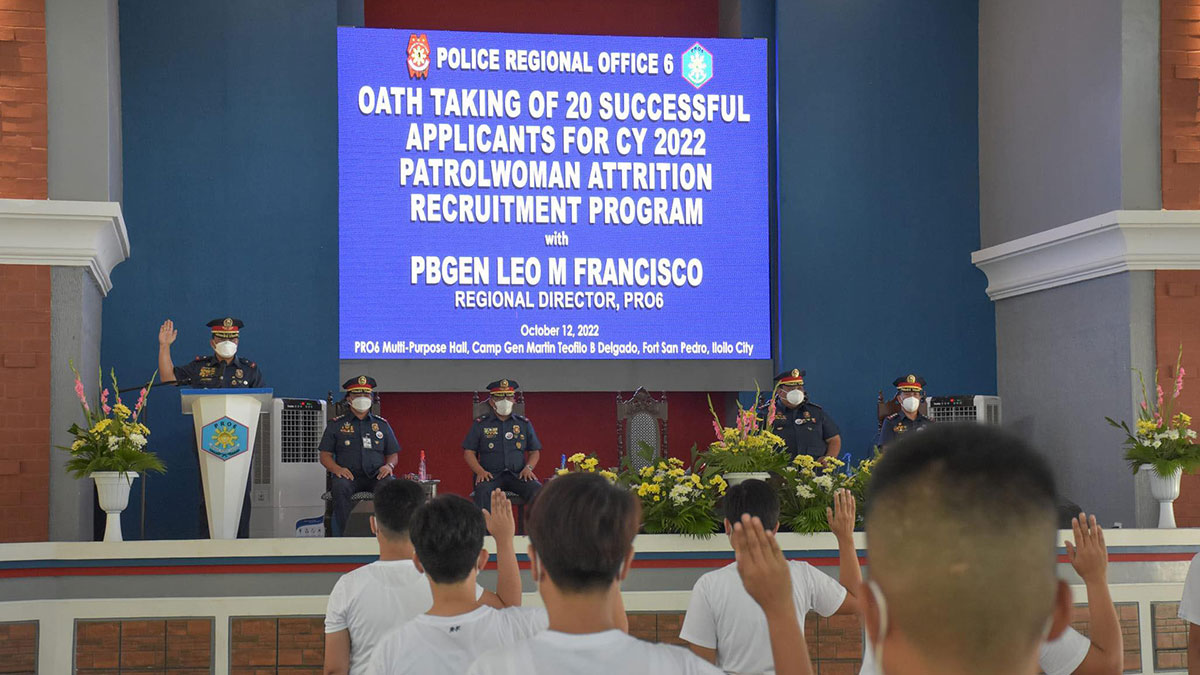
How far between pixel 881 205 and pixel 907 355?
1.26 metres

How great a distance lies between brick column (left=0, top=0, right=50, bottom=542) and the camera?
6484 mm

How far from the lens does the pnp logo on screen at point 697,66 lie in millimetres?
9219

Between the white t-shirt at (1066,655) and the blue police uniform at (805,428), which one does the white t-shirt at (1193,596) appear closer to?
the white t-shirt at (1066,655)

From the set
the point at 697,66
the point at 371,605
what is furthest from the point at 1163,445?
the point at 371,605

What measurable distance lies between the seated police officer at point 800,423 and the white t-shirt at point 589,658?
6780mm

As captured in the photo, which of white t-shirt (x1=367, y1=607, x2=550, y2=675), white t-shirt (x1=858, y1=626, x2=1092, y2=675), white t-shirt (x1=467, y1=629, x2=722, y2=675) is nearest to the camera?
white t-shirt (x1=467, y1=629, x2=722, y2=675)

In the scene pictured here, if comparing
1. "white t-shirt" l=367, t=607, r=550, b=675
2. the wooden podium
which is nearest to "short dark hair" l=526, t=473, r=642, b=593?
"white t-shirt" l=367, t=607, r=550, b=675

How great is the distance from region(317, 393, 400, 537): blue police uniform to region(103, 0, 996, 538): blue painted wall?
1.13 m

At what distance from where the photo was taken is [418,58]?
889cm

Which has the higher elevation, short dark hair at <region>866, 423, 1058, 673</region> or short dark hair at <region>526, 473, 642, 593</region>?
short dark hair at <region>866, 423, 1058, 673</region>

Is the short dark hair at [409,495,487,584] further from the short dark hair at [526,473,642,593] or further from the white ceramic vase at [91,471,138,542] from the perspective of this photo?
the white ceramic vase at [91,471,138,542]

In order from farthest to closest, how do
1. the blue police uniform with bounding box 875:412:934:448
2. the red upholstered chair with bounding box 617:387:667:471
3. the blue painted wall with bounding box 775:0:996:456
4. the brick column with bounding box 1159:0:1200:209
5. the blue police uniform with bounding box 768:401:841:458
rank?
the blue painted wall with bounding box 775:0:996:456, the red upholstered chair with bounding box 617:387:667:471, the blue police uniform with bounding box 768:401:841:458, the blue police uniform with bounding box 875:412:934:448, the brick column with bounding box 1159:0:1200:209

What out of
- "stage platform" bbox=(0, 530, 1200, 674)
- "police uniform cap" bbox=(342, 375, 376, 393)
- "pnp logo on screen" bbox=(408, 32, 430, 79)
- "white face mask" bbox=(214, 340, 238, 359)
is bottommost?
"stage platform" bbox=(0, 530, 1200, 674)

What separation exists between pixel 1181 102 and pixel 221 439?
6590 mm
